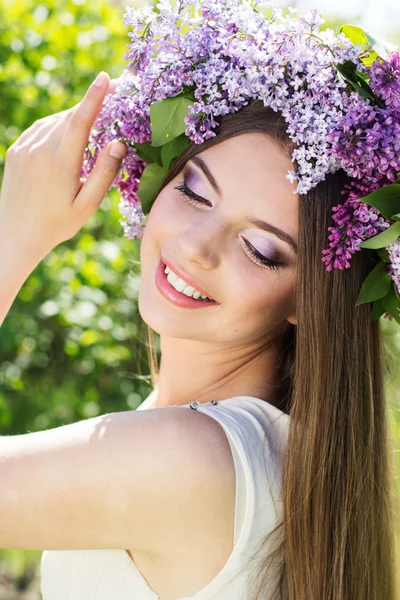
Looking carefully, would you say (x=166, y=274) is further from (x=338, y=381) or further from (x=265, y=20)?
(x=265, y=20)

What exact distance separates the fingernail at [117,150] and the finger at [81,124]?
3.4 inches

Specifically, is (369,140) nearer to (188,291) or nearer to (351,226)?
(351,226)

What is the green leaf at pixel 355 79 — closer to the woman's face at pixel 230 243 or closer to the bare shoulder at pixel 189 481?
the woman's face at pixel 230 243

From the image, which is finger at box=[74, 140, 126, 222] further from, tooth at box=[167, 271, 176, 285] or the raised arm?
tooth at box=[167, 271, 176, 285]

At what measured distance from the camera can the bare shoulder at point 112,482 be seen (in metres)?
1.99

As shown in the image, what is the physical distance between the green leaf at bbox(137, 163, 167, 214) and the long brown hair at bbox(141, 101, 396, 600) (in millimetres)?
304

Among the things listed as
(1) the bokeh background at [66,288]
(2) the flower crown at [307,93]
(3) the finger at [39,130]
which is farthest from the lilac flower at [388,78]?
(1) the bokeh background at [66,288]

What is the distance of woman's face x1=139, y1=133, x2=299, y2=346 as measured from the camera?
2.22 m

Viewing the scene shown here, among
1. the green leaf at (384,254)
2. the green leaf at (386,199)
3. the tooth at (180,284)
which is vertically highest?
the green leaf at (386,199)

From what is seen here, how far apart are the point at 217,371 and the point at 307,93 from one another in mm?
968

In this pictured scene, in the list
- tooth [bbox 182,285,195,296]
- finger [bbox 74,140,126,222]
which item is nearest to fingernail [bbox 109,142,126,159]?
finger [bbox 74,140,126,222]

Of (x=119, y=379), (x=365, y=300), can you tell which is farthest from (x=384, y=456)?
(x=119, y=379)

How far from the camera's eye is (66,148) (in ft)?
8.43

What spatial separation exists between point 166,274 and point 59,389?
196cm
